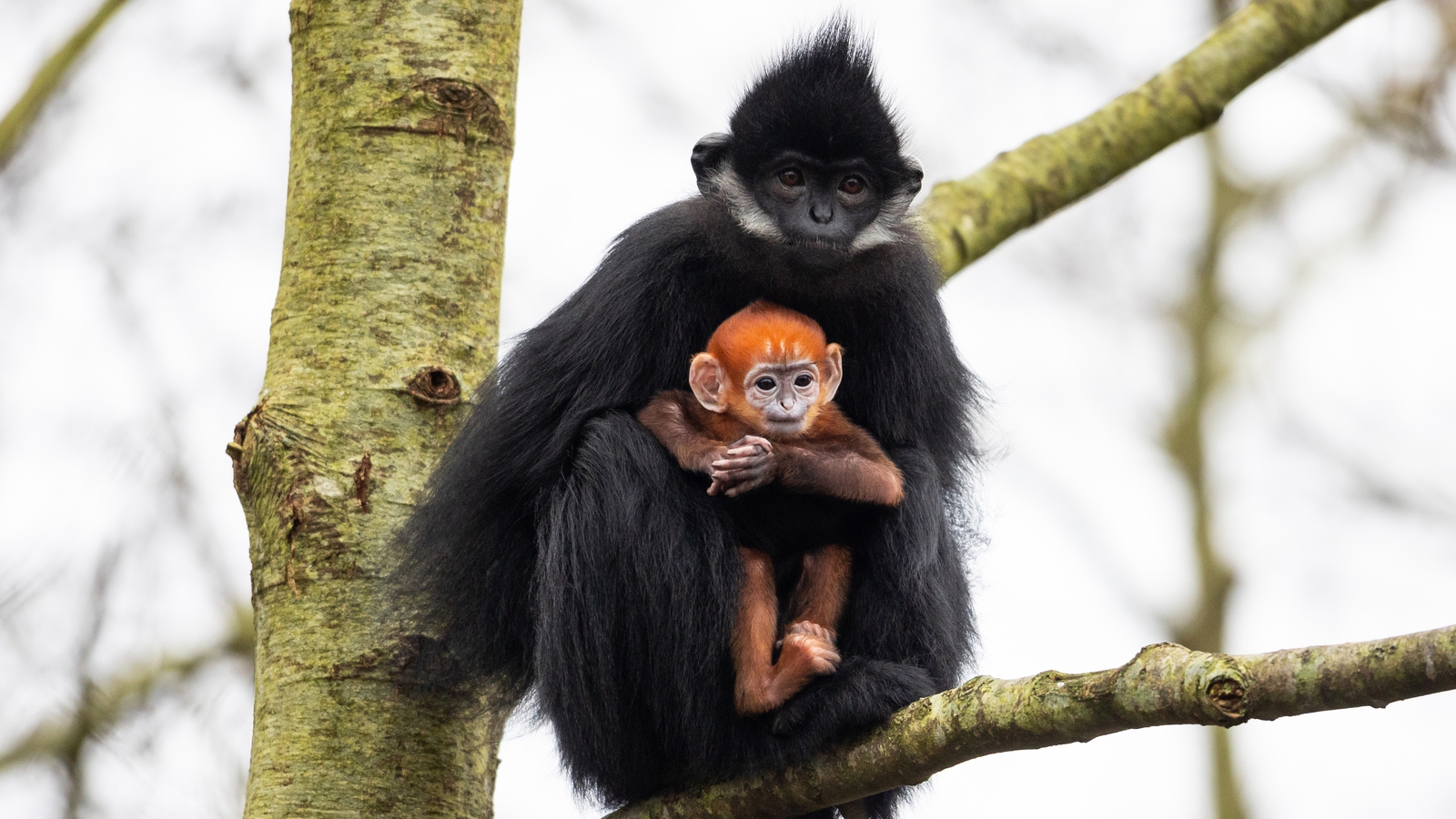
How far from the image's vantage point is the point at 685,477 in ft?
11.3

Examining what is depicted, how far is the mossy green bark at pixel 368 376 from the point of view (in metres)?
3.54

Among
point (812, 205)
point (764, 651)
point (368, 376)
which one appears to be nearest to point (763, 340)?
point (812, 205)

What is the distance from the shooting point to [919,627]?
3.52m

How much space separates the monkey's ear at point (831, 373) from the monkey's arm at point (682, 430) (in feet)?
1.03

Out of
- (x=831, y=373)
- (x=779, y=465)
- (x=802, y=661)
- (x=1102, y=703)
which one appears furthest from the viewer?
(x=831, y=373)

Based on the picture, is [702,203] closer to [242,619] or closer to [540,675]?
[540,675]

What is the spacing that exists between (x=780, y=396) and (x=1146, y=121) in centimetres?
233

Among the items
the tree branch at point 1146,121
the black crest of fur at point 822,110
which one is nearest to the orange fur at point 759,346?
the black crest of fur at point 822,110

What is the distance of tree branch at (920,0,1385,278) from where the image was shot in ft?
16.3

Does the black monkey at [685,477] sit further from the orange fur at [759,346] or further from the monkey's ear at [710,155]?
the orange fur at [759,346]

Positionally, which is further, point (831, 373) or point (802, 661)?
point (831, 373)

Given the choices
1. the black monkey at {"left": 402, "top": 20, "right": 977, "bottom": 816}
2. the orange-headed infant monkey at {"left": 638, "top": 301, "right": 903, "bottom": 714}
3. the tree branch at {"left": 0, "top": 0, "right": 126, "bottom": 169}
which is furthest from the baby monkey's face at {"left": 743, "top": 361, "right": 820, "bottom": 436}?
the tree branch at {"left": 0, "top": 0, "right": 126, "bottom": 169}

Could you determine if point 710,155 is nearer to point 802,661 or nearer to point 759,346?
point 759,346

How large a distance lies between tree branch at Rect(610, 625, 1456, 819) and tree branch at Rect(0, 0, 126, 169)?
3.63m
